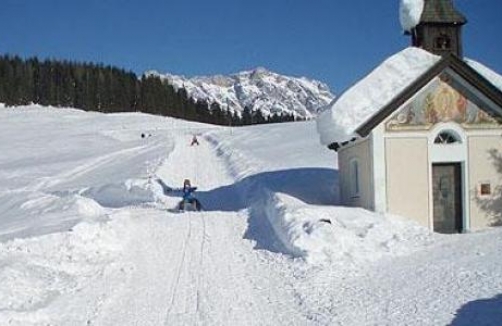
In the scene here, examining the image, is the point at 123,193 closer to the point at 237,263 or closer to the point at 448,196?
the point at 237,263

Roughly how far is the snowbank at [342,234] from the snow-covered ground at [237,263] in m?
0.05

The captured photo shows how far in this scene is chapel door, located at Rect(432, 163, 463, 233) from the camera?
67.8 feet

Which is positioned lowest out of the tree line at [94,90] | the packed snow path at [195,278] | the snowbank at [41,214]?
the packed snow path at [195,278]

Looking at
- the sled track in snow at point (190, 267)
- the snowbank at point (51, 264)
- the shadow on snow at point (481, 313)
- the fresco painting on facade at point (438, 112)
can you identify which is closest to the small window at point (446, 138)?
the fresco painting on facade at point (438, 112)

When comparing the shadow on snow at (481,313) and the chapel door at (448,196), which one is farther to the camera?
the chapel door at (448,196)

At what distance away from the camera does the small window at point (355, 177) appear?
73.1 ft

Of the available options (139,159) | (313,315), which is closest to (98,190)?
(139,159)

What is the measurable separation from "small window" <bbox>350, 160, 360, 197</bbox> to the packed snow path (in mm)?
3987

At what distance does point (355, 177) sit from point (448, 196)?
10.8 ft

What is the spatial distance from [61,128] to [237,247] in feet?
210

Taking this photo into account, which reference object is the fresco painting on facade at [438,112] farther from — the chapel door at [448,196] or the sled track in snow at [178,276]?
the sled track in snow at [178,276]

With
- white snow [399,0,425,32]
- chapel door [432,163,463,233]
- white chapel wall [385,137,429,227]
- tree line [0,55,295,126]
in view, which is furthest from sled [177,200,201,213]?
tree line [0,55,295,126]

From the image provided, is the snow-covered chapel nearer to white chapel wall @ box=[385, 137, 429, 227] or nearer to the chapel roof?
white chapel wall @ box=[385, 137, 429, 227]

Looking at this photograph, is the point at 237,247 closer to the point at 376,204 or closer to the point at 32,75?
the point at 376,204
